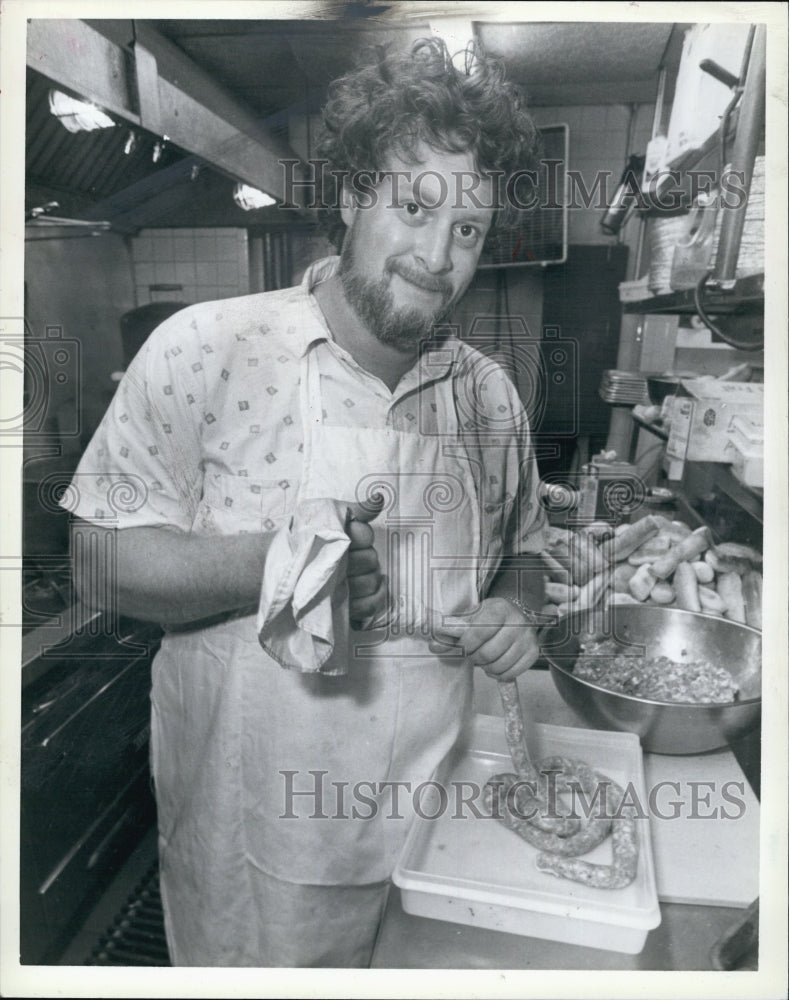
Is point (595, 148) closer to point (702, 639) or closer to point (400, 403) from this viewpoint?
point (400, 403)

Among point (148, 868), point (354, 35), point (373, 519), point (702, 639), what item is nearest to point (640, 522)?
point (702, 639)

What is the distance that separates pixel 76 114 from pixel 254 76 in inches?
9.7

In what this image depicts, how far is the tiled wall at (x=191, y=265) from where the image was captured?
749 millimetres

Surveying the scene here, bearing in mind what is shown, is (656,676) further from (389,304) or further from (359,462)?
(389,304)

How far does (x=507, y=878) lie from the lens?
26.2 inches

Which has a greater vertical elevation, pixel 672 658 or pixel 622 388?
pixel 622 388

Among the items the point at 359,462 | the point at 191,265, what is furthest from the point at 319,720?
the point at 191,265

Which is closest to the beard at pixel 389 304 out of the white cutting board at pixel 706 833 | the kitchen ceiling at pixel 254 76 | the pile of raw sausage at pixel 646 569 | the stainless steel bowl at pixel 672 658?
the kitchen ceiling at pixel 254 76

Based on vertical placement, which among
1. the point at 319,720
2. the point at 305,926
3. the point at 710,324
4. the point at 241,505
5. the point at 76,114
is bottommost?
the point at 305,926

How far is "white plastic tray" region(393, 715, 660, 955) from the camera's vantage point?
0.61 meters

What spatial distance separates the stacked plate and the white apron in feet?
0.69

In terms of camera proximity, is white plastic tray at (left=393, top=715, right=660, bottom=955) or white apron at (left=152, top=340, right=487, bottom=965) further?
white apron at (left=152, top=340, right=487, bottom=965)

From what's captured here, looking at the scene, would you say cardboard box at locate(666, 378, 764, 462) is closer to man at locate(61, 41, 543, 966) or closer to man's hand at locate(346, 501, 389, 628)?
man at locate(61, 41, 543, 966)

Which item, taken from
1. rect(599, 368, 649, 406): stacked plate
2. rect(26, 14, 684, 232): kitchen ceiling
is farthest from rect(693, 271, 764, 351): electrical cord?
rect(26, 14, 684, 232): kitchen ceiling
